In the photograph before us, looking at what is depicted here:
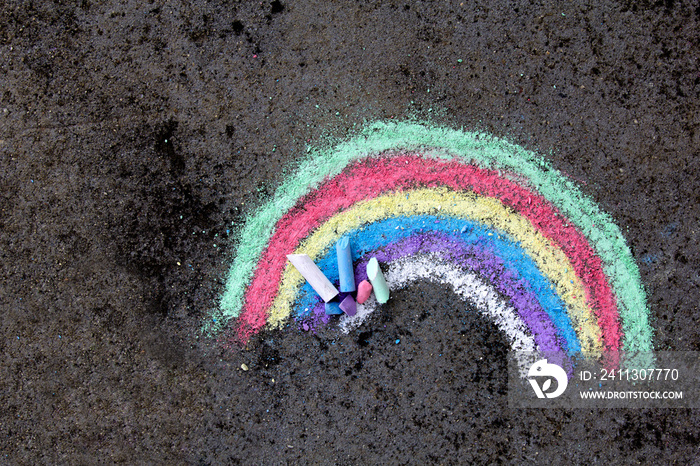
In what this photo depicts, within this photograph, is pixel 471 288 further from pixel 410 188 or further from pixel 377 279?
pixel 410 188

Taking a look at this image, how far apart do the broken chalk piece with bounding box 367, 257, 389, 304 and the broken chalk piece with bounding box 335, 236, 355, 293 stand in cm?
13

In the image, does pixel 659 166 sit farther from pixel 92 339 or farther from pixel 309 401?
pixel 92 339

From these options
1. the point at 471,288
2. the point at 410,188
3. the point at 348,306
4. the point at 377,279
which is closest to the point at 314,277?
the point at 348,306

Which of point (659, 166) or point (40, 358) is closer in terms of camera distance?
point (659, 166)

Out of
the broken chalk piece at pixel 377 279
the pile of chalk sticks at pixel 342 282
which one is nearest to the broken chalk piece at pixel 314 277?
the pile of chalk sticks at pixel 342 282

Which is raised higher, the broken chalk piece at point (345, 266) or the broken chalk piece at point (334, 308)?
the broken chalk piece at point (345, 266)

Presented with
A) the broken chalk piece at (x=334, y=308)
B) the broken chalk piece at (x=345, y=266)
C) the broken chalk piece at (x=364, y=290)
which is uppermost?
the broken chalk piece at (x=345, y=266)

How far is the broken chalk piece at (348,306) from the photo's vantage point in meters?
2.36

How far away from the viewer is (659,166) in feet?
7.91

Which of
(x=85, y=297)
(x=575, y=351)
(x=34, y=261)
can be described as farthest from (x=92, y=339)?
(x=575, y=351)

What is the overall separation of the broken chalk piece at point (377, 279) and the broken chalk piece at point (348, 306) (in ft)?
0.55

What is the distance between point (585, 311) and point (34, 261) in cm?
373

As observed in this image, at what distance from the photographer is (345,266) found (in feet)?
7.76

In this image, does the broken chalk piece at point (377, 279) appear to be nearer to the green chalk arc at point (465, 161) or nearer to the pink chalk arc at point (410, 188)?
the pink chalk arc at point (410, 188)
